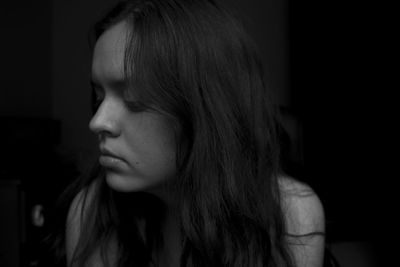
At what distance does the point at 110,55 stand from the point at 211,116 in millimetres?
179

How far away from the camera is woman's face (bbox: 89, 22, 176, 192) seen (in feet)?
1.83

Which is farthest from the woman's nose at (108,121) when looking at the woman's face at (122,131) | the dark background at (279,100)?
the dark background at (279,100)

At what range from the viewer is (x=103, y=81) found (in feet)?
1.86

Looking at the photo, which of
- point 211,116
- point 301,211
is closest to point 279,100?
point 301,211

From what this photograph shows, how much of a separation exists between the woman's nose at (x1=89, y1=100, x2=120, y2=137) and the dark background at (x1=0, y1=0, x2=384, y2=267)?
3.81ft

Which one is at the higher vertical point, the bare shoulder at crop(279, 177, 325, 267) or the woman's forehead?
the woman's forehead

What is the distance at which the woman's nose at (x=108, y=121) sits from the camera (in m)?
0.55

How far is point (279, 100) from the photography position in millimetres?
2701

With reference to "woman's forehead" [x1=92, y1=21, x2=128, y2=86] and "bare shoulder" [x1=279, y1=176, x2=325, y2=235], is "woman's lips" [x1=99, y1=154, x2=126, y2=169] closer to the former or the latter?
"woman's forehead" [x1=92, y1=21, x2=128, y2=86]

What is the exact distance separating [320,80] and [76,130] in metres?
1.82

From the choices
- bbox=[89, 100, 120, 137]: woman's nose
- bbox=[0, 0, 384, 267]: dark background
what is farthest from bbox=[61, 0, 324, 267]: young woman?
bbox=[0, 0, 384, 267]: dark background

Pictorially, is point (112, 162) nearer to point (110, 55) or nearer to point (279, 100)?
point (110, 55)

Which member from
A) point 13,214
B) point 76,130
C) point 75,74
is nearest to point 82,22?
point 75,74

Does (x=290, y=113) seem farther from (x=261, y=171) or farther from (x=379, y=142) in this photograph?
(x=261, y=171)
